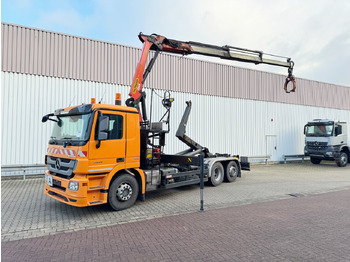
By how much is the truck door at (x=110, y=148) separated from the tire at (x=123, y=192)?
16.6 inches

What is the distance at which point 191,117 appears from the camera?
49.3ft

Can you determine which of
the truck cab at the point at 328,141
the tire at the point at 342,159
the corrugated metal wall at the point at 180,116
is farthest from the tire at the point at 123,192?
the tire at the point at 342,159

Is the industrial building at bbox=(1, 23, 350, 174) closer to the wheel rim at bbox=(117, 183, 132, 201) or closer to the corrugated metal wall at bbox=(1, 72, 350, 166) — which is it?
the corrugated metal wall at bbox=(1, 72, 350, 166)

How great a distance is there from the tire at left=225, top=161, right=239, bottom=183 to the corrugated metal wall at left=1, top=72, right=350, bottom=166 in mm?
4388

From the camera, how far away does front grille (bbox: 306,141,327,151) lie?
1659 cm

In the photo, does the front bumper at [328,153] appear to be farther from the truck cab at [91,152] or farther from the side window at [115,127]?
the side window at [115,127]

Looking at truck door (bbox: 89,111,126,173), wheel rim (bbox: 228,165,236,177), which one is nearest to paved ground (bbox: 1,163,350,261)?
truck door (bbox: 89,111,126,173)

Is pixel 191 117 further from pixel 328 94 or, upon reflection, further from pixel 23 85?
pixel 328 94

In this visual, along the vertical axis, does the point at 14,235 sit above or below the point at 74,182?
below

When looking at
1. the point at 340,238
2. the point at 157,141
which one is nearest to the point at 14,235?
the point at 157,141

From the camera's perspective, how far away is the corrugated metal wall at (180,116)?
36.3 ft

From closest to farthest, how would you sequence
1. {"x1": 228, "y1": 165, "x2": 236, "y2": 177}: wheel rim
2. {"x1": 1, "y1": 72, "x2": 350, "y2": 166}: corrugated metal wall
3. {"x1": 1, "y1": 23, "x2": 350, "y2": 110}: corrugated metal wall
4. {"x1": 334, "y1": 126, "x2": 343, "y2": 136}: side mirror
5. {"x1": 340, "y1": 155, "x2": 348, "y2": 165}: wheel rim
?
{"x1": 228, "y1": 165, "x2": 236, "y2": 177}: wheel rim → {"x1": 1, "y1": 72, "x2": 350, "y2": 166}: corrugated metal wall → {"x1": 1, "y1": 23, "x2": 350, "y2": 110}: corrugated metal wall → {"x1": 334, "y1": 126, "x2": 343, "y2": 136}: side mirror → {"x1": 340, "y1": 155, "x2": 348, "y2": 165}: wheel rim

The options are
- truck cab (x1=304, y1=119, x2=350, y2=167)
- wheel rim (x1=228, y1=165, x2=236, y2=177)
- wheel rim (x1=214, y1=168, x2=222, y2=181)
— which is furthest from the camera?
truck cab (x1=304, y1=119, x2=350, y2=167)

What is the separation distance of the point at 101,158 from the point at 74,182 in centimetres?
78
